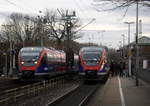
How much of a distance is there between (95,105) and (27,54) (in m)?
12.9

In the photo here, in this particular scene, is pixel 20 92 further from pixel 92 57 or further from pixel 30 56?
pixel 92 57

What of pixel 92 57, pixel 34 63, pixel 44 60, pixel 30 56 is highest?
pixel 30 56

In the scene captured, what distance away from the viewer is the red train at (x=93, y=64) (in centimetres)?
3134

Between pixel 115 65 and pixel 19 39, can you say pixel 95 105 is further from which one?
pixel 19 39

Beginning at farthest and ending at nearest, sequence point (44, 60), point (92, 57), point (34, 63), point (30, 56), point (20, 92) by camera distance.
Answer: point (92, 57) → point (44, 60) → point (30, 56) → point (34, 63) → point (20, 92)

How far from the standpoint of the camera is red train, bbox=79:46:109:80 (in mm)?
31344

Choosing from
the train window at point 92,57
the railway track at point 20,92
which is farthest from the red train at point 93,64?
the railway track at point 20,92

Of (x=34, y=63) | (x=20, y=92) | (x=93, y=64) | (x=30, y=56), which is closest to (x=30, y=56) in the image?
(x=30, y=56)

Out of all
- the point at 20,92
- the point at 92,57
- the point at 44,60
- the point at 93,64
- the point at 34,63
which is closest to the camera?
the point at 20,92

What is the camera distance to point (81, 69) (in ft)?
104

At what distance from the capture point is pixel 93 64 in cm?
3150

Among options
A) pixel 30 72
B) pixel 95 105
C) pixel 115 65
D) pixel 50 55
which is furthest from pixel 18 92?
pixel 115 65

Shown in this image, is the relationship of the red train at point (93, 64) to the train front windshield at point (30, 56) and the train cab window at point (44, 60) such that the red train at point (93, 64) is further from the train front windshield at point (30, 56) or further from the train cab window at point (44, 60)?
the train front windshield at point (30, 56)

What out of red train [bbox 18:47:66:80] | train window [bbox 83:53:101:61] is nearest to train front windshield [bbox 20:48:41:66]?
red train [bbox 18:47:66:80]
